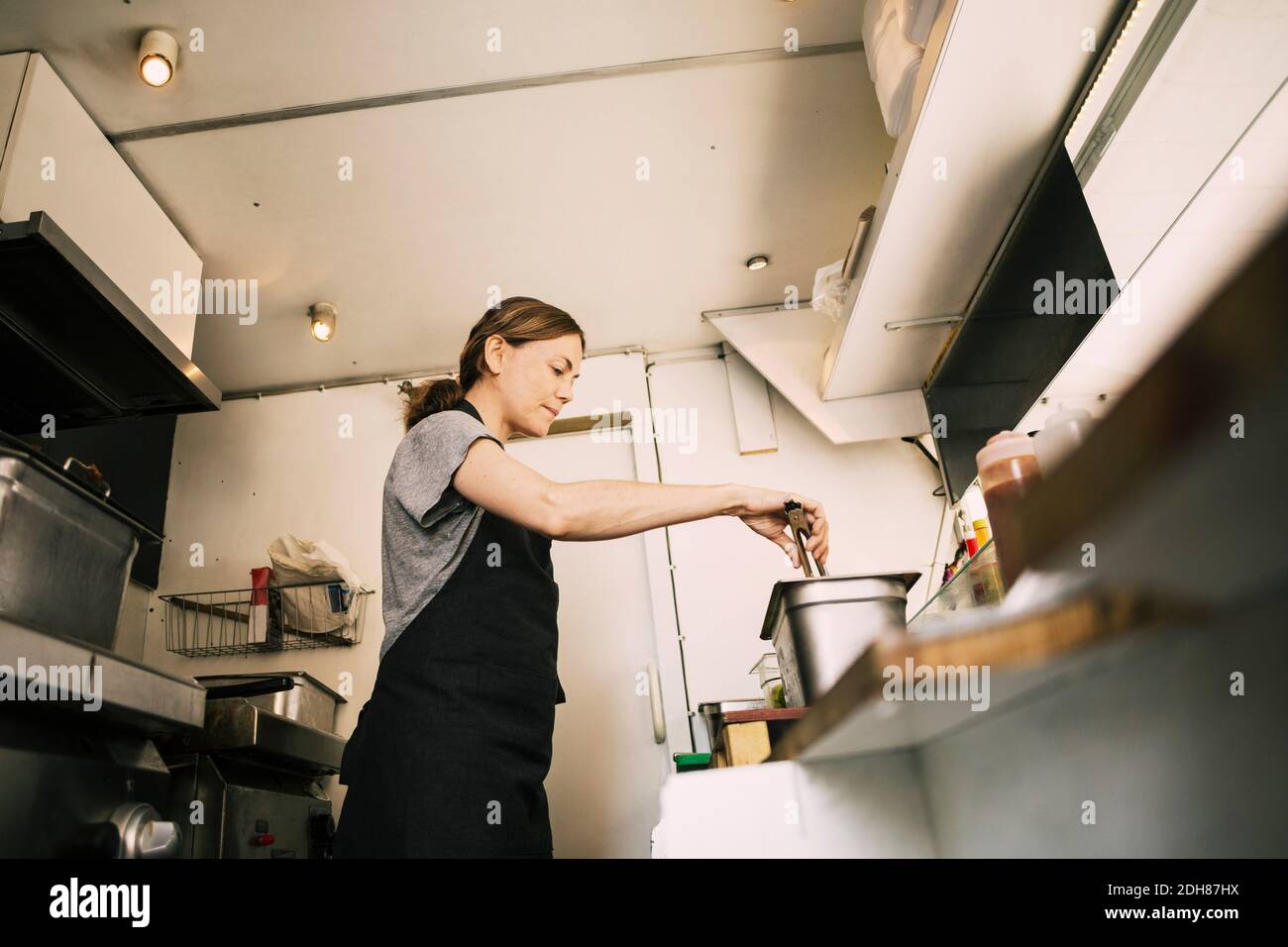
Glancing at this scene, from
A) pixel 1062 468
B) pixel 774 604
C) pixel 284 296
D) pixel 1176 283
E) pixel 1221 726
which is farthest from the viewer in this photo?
pixel 284 296

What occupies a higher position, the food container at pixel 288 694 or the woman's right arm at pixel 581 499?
the woman's right arm at pixel 581 499

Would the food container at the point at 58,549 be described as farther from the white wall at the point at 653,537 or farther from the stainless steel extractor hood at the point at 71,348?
the white wall at the point at 653,537

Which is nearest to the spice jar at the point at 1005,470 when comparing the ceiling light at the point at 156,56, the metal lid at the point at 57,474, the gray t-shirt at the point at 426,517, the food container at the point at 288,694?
the gray t-shirt at the point at 426,517

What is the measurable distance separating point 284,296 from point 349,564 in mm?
790

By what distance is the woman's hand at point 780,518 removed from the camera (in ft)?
3.48

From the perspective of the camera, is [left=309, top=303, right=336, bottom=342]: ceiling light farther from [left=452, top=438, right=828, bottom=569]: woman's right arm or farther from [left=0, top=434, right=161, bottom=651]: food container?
→ [left=452, top=438, right=828, bottom=569]: woman's right arm

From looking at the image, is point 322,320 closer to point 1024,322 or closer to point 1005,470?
point 1024,322

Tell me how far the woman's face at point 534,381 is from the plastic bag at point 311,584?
1213 millimetres

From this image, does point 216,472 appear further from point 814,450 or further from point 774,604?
point 774,604

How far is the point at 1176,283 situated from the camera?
111cm

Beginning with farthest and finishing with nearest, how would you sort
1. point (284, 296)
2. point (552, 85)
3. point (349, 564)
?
point (349, 564) < point (284, 296) < point (552, 85)

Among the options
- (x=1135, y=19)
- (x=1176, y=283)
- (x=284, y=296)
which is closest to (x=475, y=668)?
(x=1176, y=283)

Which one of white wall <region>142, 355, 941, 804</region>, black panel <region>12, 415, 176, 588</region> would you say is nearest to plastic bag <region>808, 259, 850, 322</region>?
white wall <region>142, 355, 941, 804</region>
